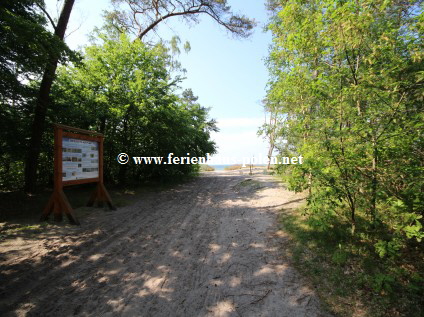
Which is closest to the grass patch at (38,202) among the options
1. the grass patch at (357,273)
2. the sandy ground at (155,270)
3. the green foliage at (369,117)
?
the sandy ground at (155,270)

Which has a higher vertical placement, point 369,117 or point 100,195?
point 369,117

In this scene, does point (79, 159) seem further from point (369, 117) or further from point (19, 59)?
point (369, 117)

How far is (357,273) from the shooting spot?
344cm

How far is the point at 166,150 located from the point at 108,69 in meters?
4.85

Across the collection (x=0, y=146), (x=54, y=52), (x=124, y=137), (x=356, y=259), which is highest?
(x=54, y=52)

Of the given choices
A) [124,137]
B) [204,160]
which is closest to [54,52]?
[124,137]

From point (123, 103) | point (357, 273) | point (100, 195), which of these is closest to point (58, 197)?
point (100, 195)

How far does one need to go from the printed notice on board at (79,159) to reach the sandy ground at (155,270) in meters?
1.45

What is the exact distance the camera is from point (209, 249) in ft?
15.2

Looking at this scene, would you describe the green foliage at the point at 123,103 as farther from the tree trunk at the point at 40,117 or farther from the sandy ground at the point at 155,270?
the sandy ground at the point at 155,270

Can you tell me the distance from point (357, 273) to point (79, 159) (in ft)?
25.1

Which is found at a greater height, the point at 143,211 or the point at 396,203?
the point at 396,203

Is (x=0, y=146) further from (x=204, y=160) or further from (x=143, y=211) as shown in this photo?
(x=204, y=160)

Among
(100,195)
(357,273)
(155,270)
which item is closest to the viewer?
(357,273)
